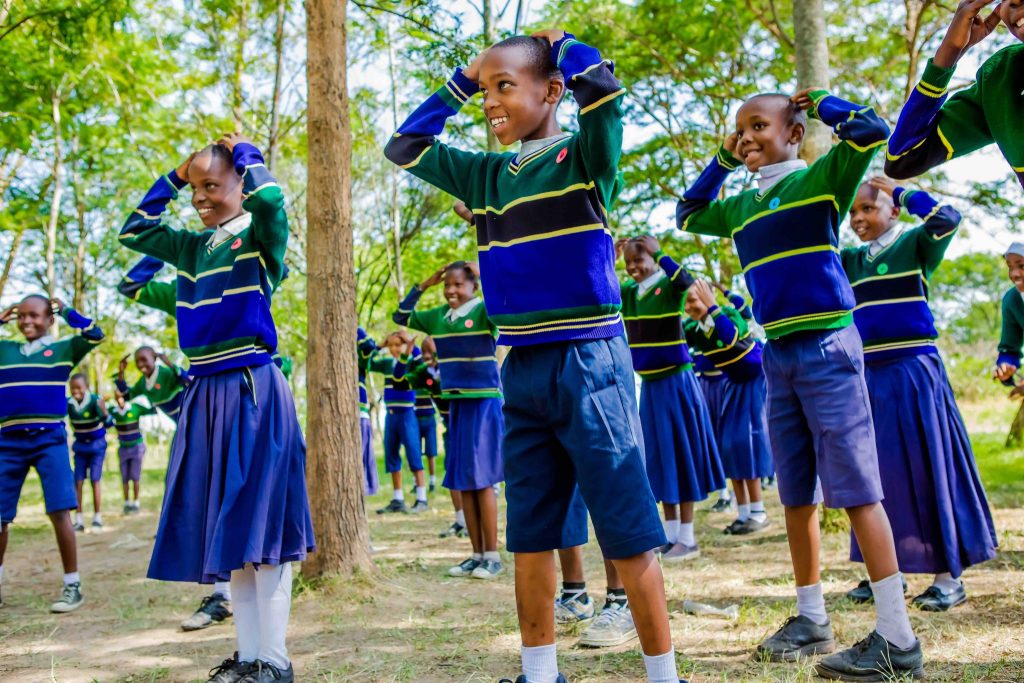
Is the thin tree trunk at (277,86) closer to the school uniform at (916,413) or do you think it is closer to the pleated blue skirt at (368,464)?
the pleated blue skirt at (368,464)

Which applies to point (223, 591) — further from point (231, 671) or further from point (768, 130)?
point (768, 130)

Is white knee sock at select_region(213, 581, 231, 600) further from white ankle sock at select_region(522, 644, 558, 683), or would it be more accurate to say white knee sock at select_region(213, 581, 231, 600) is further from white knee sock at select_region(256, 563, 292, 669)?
white ankle sock at select_region(522, 644, 558, 683)

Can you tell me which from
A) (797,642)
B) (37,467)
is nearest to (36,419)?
(37,467)

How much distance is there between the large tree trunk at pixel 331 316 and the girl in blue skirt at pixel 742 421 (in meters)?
3.15

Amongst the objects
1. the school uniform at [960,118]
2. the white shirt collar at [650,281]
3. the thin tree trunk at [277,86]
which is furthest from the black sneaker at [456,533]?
the school uniform at [960,118]

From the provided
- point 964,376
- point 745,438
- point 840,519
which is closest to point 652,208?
point 745,438

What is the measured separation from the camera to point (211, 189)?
11.5 feet

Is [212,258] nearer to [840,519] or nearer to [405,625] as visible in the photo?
[405,625]

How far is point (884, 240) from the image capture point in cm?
415

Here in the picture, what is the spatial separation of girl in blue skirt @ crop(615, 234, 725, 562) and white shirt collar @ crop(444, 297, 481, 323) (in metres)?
1.15

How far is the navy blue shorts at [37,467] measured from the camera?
5566mm

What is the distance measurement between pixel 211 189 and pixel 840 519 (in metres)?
4.86

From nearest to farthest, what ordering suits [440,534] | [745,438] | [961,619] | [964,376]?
[961,619] < [745,438] < [440,534] < [964,376]

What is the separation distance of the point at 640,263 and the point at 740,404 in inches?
89.0
